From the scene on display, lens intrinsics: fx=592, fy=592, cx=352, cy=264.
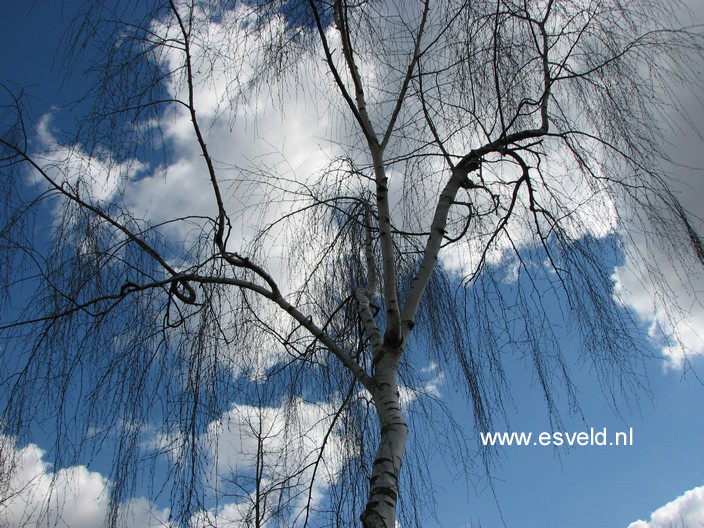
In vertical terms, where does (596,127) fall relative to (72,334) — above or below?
above

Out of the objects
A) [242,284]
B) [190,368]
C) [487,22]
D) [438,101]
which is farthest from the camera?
[438,101]

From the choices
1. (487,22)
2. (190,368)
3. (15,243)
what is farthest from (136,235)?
(487,22)

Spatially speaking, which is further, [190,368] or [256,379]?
[256,379]

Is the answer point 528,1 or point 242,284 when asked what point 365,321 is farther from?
point 528,1

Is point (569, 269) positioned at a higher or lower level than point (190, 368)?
higher

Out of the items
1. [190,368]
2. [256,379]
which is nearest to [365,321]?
[256,379]

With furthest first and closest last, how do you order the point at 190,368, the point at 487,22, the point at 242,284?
the point at 487,22, the point at 242,284, the point at 190,368

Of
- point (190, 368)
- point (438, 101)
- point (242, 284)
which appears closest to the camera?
point (190, 368)

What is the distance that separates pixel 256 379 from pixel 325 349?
423mm

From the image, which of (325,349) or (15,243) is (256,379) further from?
(15,243)

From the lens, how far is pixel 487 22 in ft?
10.1

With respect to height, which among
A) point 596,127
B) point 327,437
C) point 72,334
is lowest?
point 327,437

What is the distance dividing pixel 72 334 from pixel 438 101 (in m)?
2.26

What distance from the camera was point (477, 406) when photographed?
286 centimetres
